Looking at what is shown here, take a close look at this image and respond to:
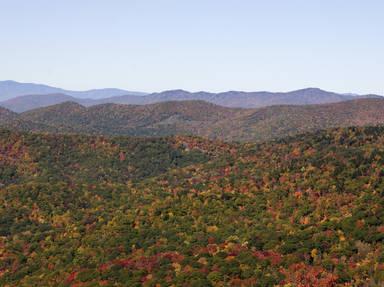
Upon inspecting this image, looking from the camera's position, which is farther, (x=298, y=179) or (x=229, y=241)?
(x=298, y=179)

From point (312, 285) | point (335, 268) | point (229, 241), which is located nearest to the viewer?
point (312, 285)

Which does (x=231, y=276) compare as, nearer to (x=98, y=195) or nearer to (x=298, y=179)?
(x=298, y=179)

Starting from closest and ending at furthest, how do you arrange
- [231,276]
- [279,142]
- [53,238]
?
[231,276] < [53,238] < [279,142]

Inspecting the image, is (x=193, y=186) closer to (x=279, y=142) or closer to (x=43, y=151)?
(x=279, y=142)

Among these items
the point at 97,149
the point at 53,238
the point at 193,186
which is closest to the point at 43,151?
the point at 97,149

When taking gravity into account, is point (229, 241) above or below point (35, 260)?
above

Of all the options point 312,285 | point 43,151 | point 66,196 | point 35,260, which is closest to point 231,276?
point 312,285
